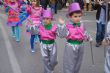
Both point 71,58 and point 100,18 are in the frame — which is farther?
point 100,18

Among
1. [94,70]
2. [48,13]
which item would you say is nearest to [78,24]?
[48,13]

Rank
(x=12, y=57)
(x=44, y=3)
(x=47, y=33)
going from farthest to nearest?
(x=44, y=3), (x=12, y=57), (x=47, y=33)

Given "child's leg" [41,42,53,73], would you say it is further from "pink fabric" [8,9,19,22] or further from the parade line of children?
"pink fabric" [8,9,19,22]

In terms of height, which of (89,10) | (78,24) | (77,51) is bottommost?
(89,10)

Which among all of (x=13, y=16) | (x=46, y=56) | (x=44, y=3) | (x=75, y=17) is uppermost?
(x=75, y=17)

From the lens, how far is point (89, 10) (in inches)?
963

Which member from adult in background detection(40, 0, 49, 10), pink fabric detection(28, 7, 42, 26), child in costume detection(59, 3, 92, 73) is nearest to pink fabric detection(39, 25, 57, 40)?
child in costume detection(59, 3, 92, 73)

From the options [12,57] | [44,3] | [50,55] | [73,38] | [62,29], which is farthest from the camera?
[44,3]

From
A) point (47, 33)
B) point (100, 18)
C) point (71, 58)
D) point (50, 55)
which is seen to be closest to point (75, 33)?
point (71, 58)

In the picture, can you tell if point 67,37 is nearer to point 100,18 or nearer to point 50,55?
point 50,55

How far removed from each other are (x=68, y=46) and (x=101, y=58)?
2785mm

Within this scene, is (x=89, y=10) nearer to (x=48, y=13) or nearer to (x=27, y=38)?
(x=27, y=38)

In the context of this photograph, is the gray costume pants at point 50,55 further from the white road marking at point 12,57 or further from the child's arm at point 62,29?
the white road marking at point 12,57

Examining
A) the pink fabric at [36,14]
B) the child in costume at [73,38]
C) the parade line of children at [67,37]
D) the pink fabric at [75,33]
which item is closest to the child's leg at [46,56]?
the parade line of children at [67,37]
